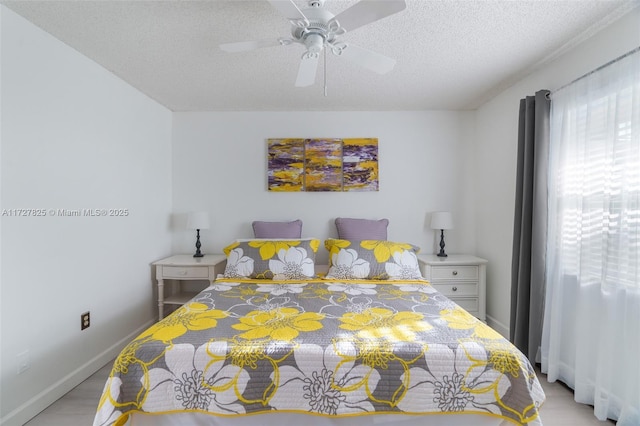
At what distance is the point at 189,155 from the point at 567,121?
3506 millimetres

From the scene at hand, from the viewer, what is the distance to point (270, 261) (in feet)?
8.76

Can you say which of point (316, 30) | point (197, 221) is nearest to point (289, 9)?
point (316, 30)

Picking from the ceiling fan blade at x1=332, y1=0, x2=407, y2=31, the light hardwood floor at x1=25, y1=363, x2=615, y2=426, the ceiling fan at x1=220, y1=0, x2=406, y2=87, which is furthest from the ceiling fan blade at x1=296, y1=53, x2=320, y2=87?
the light hardwood floor at x1=25, y1=363, x2=615, y2=426

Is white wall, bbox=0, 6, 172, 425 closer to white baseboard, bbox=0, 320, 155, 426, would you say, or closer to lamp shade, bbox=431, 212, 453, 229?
white baseboard, bbox=0, 320, 155, 426

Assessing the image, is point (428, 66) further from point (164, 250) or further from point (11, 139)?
point (164, 250)

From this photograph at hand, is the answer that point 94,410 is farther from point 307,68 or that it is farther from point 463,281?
point 463,281

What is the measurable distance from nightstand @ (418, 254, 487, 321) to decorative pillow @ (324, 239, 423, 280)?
396 mm

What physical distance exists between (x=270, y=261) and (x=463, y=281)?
191 cm

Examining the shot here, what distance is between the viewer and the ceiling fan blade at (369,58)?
169 centimetres

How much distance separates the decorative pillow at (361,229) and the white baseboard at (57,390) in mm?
2283

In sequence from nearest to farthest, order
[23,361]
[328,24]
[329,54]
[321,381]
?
[321,381] → [328,24] → [23,361] → [329,54]

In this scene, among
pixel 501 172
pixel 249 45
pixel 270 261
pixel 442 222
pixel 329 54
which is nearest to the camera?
pixel 249 45

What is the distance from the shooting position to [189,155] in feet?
11.5

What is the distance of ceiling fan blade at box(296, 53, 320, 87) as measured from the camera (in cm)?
172
